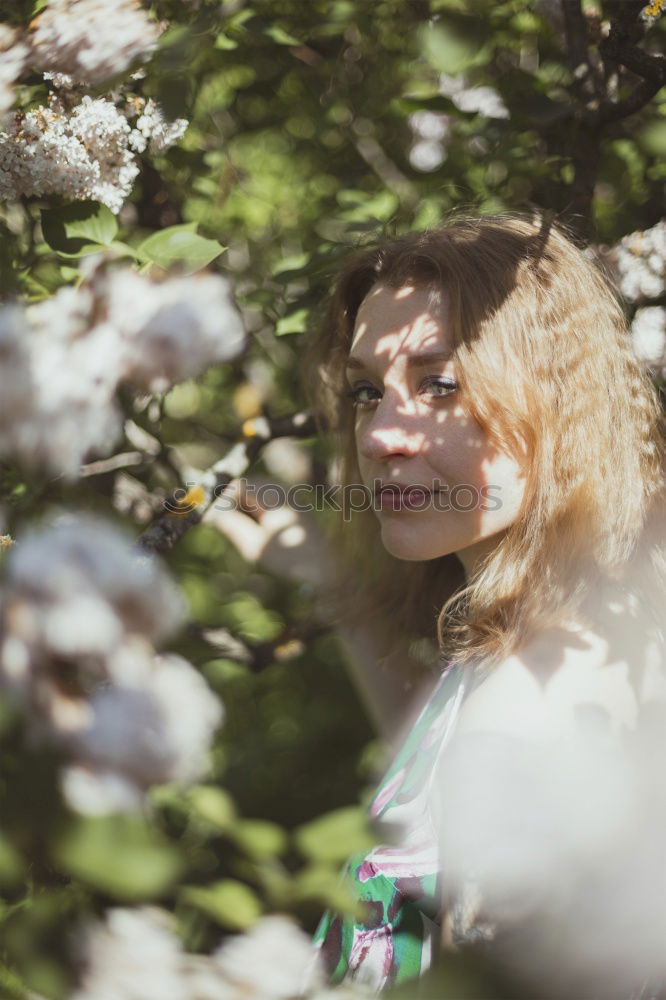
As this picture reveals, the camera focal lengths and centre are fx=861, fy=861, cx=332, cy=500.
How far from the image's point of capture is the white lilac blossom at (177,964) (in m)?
0.49

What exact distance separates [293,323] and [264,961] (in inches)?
38.4

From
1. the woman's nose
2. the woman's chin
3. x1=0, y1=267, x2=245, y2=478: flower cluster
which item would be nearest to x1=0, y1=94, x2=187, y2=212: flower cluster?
x1=0, y1=267, x2=245, y2=478: flower cluster

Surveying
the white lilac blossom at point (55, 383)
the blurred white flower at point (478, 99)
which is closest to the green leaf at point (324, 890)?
the white lilac blossom at point (55, 383)

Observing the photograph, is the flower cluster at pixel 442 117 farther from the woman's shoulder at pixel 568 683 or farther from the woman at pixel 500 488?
the woman's shoulder at pixel 568 683

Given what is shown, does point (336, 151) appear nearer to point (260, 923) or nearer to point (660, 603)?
point (660, 603)

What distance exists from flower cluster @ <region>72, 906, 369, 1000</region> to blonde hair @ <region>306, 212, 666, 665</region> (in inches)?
24.6

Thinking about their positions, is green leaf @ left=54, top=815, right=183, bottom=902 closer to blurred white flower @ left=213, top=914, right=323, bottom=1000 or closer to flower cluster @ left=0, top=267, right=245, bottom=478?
blurred white flower @ left=213, top=914, right=323, bottom=1000

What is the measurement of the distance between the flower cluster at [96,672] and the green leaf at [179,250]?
534 millimetres

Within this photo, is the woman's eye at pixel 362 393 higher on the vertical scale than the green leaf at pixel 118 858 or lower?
lower

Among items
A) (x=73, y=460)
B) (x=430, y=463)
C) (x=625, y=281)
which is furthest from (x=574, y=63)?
(x=73, y=460)

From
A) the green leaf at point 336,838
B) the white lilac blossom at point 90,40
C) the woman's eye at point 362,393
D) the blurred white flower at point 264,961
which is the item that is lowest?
the woman's eye at point 362,393

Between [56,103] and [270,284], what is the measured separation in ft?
2.21

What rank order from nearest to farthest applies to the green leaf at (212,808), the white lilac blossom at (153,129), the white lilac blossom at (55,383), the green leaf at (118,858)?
the green leaf at (118,858), the green leaf at (212,808), the white lilac blossom at (55,383), the white lilac blossom at (153,129)

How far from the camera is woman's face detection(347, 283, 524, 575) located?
3.87ft
